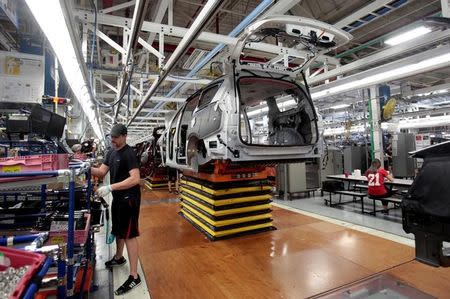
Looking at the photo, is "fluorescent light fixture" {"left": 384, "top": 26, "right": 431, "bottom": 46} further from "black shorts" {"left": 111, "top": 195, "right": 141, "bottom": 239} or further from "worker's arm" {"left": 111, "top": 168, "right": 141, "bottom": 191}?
"black shorts" {"left": 111, "top": 195, "right": 141, "bottom": 239}

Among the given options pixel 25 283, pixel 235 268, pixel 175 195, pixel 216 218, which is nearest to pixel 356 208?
pixel 216 218

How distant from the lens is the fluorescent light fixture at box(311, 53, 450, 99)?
392 cm

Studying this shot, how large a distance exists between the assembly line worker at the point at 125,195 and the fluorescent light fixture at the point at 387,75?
4.40 m

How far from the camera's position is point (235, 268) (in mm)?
2994

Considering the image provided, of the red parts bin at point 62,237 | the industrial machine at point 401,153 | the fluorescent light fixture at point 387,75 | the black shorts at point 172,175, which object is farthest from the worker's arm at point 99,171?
the industrial machine at point 401,153

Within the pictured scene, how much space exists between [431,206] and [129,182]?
101 inches

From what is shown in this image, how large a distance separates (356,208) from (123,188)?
5.40m

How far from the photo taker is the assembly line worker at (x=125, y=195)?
2.60m

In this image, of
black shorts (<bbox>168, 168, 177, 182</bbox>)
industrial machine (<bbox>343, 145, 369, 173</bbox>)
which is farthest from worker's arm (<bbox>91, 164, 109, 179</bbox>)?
industrial machine (<bbox>343, 145, 369, 173</bbox>)

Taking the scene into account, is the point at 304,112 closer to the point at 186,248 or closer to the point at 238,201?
the point at 238,201

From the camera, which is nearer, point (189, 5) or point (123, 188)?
point (123, 188)

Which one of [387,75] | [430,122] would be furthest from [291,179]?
[430,122]

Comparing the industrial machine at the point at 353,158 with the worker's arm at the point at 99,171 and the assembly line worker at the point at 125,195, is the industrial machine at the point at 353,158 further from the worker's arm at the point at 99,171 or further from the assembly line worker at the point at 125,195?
the worker's arm at the point at 99,171

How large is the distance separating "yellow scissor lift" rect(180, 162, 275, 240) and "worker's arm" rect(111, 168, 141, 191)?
146 centimetres
